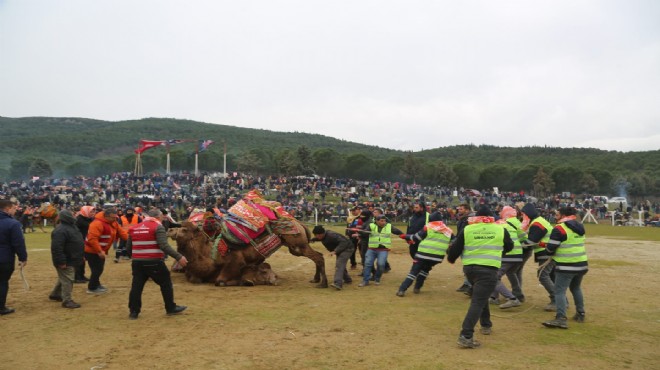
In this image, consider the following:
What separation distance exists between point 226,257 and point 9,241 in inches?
180

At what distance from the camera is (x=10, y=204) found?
8656 mm

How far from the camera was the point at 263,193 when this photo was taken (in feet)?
148

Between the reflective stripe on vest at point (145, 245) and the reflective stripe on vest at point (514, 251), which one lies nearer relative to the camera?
the reflective stripe on vest at point (145, 245)

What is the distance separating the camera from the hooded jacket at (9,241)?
830 cm

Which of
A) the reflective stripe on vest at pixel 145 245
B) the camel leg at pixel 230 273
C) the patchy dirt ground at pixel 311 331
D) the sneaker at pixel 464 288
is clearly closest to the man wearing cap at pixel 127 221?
the patchy dirt ground at pixel 311 331

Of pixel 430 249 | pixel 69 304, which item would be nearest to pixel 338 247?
pixel 430 249

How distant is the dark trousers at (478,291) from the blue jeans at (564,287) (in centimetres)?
173

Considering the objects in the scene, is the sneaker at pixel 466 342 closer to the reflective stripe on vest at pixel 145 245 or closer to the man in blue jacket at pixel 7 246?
the reflective stripe on vest at pixel 145 245

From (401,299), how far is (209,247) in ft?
16.3

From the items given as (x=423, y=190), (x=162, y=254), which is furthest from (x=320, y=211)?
(x=162, y=254)

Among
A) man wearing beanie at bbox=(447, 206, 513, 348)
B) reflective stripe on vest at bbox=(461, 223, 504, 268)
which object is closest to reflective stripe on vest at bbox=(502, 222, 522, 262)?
man wearing beanie at bbox=(447, 206, 513, 348)

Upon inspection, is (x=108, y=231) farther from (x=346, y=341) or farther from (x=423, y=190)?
(x=423, y=190)

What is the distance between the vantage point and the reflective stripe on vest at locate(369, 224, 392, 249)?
1184 cm

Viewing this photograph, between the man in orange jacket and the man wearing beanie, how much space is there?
24.6 ft
